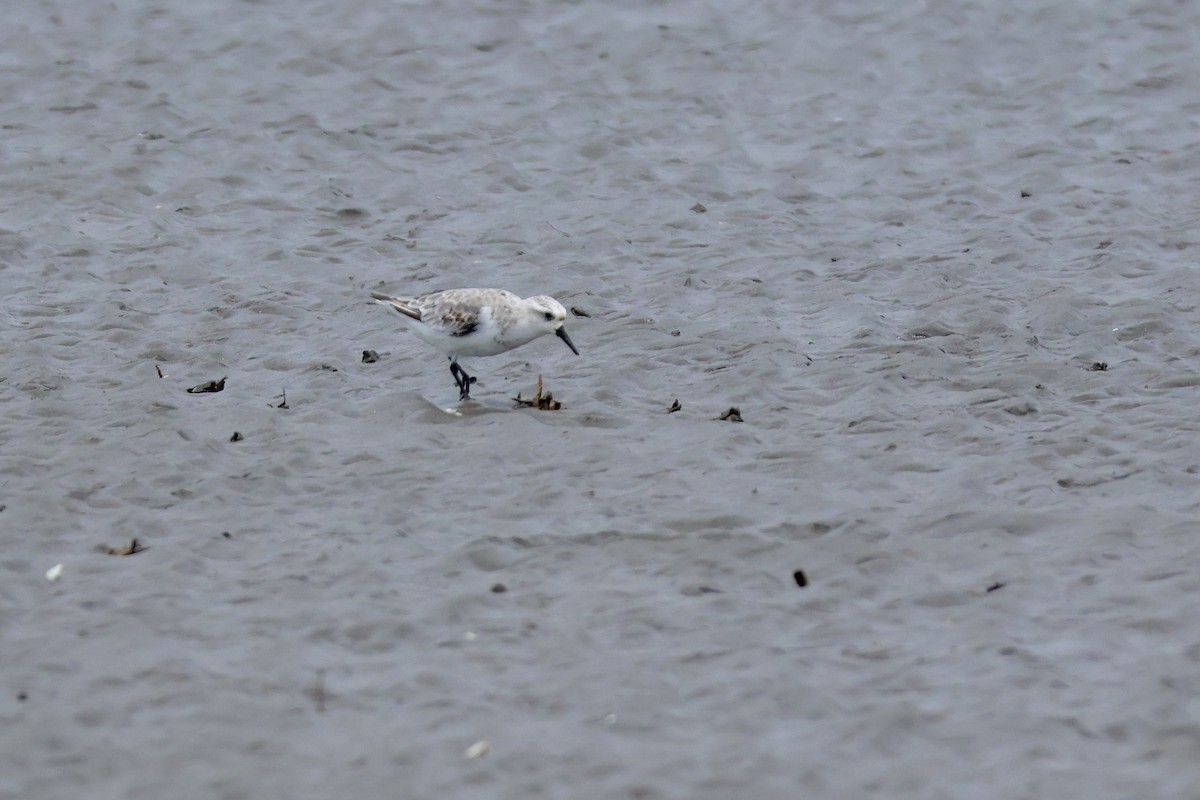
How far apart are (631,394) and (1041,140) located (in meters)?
7.62

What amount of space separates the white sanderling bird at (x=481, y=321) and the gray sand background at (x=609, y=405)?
1.73 ft

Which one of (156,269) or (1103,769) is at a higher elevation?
(1103,769)

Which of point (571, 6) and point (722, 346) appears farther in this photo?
point (571, 6)

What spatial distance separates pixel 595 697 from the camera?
9.66 meters

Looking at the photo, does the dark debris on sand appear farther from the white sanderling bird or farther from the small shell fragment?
the small shell fragment

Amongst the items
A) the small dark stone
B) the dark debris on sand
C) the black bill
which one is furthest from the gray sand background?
the black bill

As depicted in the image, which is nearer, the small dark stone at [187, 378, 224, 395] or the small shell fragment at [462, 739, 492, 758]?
the small shell fragment at [462, 739, 492, 758]

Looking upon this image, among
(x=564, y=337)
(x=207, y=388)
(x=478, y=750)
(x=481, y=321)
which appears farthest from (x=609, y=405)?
(x=478, y=750)

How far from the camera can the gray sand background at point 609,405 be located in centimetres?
942

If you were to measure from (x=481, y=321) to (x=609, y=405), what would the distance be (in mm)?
1306

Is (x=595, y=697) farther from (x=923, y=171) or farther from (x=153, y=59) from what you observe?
(x=153, y=59)

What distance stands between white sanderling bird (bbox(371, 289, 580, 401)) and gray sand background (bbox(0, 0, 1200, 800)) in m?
0.53

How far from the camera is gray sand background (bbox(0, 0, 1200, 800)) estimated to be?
942 centimetres

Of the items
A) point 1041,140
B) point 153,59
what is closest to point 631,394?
point 1041,140
